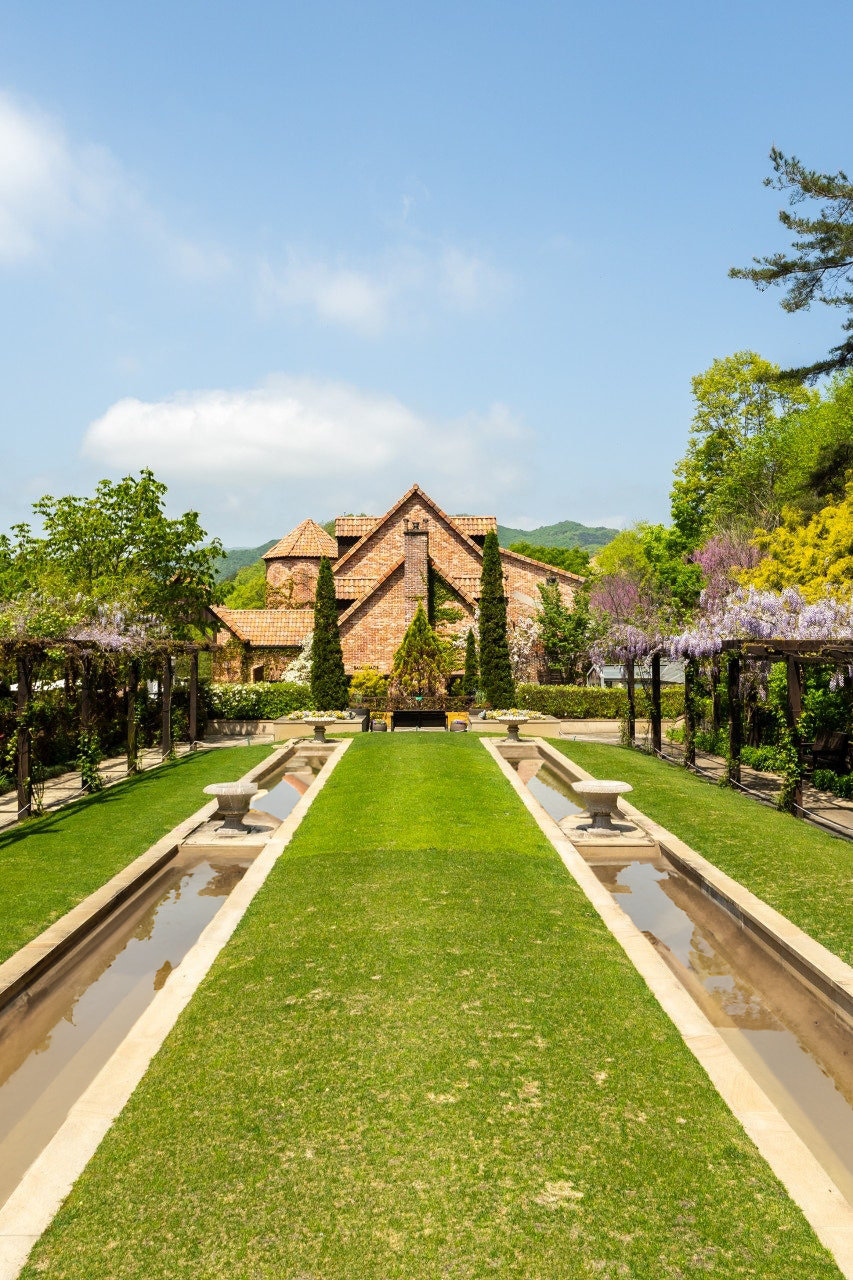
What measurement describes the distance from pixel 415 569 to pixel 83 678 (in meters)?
21.6

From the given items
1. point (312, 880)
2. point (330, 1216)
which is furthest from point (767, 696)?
point (330, 1216)

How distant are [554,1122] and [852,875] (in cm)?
747

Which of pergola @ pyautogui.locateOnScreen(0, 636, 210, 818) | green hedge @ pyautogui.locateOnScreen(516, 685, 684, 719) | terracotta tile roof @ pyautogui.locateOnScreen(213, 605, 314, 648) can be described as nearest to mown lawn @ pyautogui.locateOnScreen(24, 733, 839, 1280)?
pergola @ pyautogui.locateOnScreen(0, 636, 210, 818)

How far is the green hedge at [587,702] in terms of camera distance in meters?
34.2

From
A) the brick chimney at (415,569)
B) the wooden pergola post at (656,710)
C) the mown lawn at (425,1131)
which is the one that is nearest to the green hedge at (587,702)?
the brick chimney at (415,569)

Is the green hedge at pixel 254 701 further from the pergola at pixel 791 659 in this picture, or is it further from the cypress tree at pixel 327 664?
the pergola at pixel 791 659

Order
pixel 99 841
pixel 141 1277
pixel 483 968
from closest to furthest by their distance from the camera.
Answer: pixel 141 1277, pixel 483 968, pixel 99 841

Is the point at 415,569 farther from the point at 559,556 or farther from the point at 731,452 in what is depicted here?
the point at 559,556

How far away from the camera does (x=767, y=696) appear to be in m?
23.8

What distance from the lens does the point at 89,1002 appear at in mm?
8633

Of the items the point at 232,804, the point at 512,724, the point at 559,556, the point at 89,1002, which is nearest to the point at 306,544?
the point at 512,724

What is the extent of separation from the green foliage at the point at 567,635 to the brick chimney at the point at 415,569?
223 inches

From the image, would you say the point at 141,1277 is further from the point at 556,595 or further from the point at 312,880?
the point at 556,595

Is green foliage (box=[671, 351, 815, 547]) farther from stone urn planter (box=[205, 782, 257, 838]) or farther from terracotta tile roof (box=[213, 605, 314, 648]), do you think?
stone urn planter (box=[205, 782, 257, 838])
